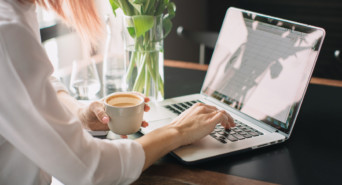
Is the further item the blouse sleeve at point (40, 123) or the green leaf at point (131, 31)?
the green leaf at point (131, 31)

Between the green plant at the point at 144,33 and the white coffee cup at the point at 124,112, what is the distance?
233 mm

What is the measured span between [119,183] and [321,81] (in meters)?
0.97

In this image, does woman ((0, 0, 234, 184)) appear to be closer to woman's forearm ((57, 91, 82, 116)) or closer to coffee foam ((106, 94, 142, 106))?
coffee foam ((106, 94, 142, 106))

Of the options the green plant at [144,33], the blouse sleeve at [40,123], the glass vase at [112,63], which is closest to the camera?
the blouse sleeve at [40,123]

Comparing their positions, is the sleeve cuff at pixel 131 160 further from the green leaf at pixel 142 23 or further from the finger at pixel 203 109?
the green leaf at pixel 142 23

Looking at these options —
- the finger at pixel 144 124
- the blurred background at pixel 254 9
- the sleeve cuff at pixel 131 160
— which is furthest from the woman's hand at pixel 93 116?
the blurred background at pixel 254 9

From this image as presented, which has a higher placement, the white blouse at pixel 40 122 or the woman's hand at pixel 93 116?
the white blouse at pixel 40 122

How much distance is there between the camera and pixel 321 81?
142cm

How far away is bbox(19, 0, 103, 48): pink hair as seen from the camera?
1012mm

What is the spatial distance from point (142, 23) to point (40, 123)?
52 cm

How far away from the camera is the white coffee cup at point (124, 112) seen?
0.89m

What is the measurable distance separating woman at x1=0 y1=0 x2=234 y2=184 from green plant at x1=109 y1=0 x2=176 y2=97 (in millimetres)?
311

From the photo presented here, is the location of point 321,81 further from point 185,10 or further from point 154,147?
point 185,10

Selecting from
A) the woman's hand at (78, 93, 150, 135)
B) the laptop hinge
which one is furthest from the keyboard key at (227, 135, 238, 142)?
the woman's hand at (78, 93, 150, 135)
